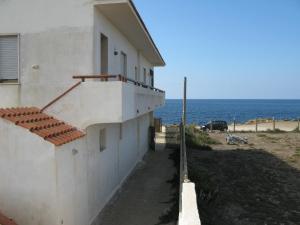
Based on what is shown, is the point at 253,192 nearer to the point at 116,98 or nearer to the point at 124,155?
the point at 124,155

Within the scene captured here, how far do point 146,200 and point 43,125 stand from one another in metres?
6.43

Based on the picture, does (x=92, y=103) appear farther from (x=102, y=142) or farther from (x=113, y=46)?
(x=113, y=46)

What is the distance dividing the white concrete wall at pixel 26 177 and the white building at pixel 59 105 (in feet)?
0.07

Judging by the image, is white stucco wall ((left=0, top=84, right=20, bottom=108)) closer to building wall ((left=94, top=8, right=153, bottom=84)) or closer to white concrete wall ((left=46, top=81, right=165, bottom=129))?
white concrete wall ((left=46, top=81, right=165, bottom=129))

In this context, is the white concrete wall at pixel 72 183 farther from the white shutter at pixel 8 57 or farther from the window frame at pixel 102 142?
the white shutter at pixel 8 57

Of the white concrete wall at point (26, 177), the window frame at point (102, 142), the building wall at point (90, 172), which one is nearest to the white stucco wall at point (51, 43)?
the building wall at point (90, 172)

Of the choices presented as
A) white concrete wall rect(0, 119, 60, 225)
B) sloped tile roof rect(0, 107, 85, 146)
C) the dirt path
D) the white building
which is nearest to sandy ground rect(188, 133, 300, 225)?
the dirt path

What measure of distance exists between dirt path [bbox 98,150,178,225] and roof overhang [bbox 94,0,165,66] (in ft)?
20.5

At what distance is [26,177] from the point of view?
8.64 metres

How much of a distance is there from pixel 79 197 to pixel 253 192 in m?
9.54

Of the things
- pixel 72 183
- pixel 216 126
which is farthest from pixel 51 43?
pixel 216 126

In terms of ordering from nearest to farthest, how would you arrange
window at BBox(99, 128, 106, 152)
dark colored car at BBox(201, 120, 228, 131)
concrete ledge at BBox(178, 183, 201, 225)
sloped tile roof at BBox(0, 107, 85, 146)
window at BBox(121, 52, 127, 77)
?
concrete ledge at BBox(178, 183, 201, 225)
sloped tile roof at BBox(0, 107, 85, 146)
window at BBox(99, 128, 106, 152)
window at BBox(121, 52, 127, 77)
dark colored car at BBox(201, 120, 228, 131)

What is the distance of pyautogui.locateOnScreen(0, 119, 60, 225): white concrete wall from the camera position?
337 inches

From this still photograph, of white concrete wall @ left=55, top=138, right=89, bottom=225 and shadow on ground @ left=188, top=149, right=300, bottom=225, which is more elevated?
white concrete wall @ left=55, top=138, right=89, bottom=225
